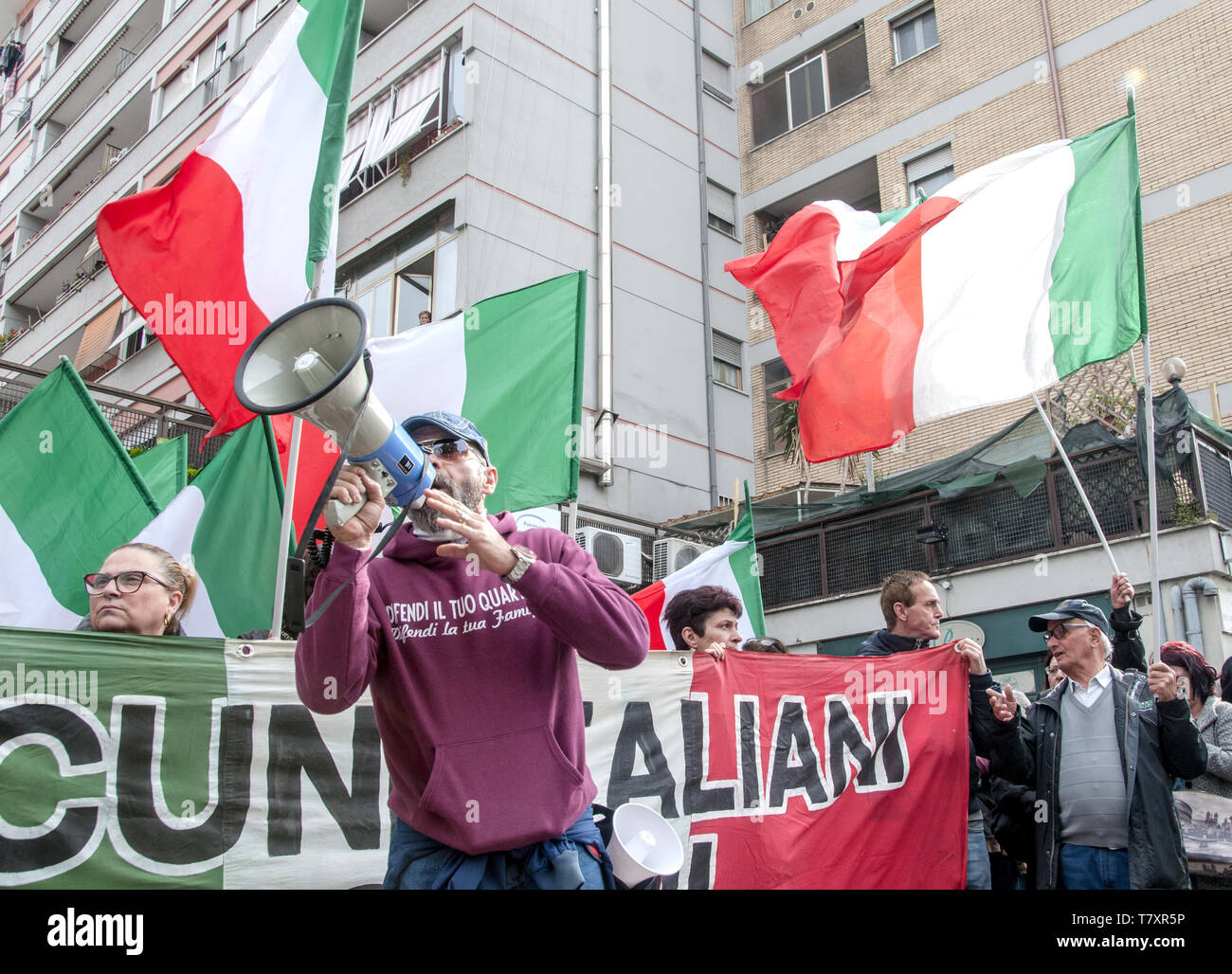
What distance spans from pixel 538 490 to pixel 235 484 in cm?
176

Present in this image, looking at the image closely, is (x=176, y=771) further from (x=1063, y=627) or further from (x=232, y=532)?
(x=1063, y=627)

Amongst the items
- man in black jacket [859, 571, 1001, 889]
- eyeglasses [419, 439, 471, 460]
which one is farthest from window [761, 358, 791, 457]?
eyeglasses [419, 439, 471, 460]

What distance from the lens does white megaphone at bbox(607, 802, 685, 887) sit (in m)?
2.61

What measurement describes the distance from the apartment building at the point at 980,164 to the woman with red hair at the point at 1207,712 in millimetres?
7177

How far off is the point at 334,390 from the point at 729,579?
19.9ft

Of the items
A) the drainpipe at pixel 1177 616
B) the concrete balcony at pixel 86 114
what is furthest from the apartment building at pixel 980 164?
the concrete balcony at pixel 86 114

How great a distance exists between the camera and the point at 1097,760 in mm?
4559

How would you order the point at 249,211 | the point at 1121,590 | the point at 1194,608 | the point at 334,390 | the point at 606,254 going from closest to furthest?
the point at 334,390, the point at 1121,590, the point at 249,211, the point at 1194,608, the point at 606,254

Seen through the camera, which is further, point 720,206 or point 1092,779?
point 720,206

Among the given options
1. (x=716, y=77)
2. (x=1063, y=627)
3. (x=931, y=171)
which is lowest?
(x=1063, y=627)

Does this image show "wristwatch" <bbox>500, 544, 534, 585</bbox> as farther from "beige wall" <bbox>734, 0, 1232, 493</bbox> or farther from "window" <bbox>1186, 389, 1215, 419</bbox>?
"beige wall" <bbox>734, 0, 1232, 493</bbox>

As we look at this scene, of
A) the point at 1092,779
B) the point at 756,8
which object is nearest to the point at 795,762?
the point at 1092,779

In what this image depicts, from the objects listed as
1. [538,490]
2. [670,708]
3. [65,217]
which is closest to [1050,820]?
[670,708]
